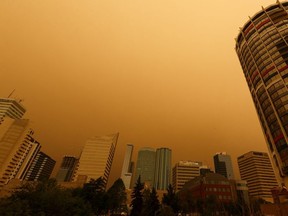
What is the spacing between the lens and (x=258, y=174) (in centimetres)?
17700

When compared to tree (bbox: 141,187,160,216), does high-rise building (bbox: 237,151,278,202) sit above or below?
above

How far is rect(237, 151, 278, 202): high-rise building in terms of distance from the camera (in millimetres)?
170375

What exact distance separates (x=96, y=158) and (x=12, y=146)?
66.8 meters

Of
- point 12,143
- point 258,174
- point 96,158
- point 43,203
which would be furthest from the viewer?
point 258,174

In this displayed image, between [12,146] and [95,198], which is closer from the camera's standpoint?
→ [95,198]

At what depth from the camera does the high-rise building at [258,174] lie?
170m

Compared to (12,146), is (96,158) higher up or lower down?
higher up

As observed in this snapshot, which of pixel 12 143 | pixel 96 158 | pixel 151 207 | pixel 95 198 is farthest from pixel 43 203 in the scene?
pixel 12 143

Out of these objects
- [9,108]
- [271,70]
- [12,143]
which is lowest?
[12,143]

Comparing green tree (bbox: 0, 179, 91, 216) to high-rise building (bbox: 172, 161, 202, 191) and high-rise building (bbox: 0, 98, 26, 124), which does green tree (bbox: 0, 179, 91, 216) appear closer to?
high-rise building (bbox: 172, 161, 202, 191)

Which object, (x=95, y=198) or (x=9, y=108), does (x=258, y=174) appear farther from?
(x=9, y=108)

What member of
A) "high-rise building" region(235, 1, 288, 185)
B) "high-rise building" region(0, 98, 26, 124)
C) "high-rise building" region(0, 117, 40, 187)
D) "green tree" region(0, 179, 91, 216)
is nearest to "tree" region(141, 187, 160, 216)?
"green tree" region(0, 179, 91, 216)

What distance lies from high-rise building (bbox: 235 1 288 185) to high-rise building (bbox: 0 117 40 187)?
172 m

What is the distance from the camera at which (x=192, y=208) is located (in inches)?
2798
